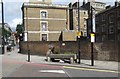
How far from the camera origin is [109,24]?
2825 inches

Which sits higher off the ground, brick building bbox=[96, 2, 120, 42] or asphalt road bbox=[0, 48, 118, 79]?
brick building bbox=[96, 2, 120, 42]

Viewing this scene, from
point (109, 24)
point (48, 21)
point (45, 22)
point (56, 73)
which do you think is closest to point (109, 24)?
point (109, 24)

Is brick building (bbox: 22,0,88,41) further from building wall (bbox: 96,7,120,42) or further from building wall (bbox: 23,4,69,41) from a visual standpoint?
building wall (bbox: 96,7,120,42)

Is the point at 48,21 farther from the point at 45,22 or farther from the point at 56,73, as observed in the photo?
the point at 56,73

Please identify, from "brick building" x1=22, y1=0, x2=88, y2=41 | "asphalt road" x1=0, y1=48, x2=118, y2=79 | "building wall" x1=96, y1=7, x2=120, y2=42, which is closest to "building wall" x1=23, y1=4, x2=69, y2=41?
"brick building" x1=22, y1=0, x2=88, y2=41

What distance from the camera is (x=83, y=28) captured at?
299 ft

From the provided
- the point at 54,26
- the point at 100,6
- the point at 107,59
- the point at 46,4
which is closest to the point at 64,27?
the point at 54,26

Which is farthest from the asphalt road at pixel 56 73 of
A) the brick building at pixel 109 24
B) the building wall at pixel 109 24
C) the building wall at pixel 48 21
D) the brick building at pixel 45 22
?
the building wall at pixel 48 21

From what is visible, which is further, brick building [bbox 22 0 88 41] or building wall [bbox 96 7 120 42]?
brick building [bbox 22 0 88 41]

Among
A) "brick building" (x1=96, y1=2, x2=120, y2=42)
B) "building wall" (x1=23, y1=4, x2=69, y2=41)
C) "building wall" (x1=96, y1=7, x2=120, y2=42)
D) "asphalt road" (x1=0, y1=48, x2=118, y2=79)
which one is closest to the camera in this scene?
"asphalt road" (x1=0, y1=48, x2=118, y2=79)

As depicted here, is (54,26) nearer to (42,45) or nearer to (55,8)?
(55,8)

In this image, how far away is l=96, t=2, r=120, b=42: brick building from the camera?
67875mm

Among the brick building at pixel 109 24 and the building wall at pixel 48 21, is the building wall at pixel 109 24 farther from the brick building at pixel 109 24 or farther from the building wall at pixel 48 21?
the building wall at pixel 48 21

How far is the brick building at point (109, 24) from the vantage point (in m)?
67.9
